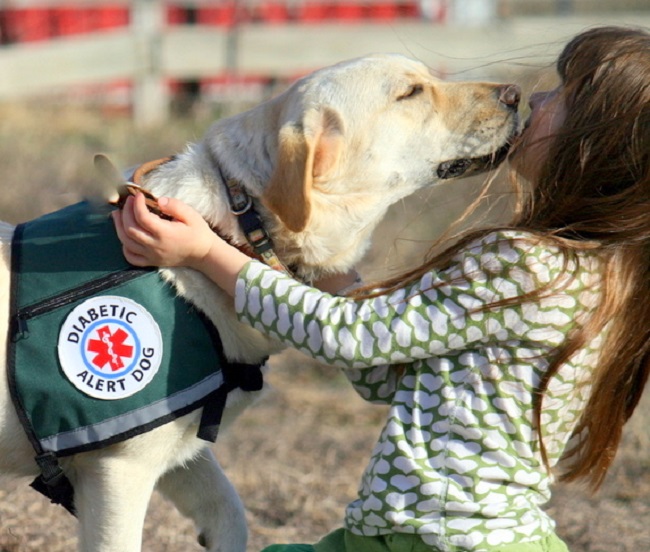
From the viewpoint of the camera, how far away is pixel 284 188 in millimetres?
2682

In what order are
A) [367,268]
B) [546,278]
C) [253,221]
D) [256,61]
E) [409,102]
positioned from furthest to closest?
[256,61] < [367,268] < [409,102] < [253,221] < [546,278]

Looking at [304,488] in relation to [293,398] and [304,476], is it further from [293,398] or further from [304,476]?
[293,398]

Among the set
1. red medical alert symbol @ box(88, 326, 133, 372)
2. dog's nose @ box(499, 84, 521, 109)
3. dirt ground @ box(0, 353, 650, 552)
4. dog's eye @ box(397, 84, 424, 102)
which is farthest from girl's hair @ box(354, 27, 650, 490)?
dirt ground @ box(0, 353, 650, 552)

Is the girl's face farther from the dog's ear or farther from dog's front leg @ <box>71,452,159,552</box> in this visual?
dog's front leg @ <box>71,452,159,552</box>

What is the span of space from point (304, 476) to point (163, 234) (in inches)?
79.3

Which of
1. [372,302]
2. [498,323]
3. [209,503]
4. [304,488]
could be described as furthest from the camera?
[304,488]

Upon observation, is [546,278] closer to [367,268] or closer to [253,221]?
[253,221]

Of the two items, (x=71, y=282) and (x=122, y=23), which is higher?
(x=71, y=282)

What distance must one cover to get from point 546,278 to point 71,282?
118 centimetres

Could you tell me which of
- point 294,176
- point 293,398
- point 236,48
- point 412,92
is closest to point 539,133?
point 412,92

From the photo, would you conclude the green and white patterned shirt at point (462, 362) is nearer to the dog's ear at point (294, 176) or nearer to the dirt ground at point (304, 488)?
the dog's ear at point (294, 176)

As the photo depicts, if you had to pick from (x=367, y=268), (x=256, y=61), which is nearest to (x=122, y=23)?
(x=256, y=61)

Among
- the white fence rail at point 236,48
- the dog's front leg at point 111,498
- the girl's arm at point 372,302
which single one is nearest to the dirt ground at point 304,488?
the dog's front leg at point 111,498

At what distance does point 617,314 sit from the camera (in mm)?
2662
